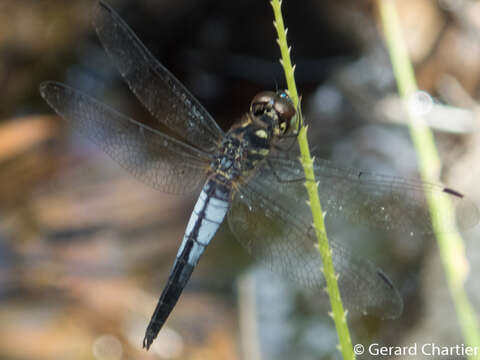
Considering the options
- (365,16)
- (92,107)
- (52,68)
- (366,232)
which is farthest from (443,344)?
(52,68)

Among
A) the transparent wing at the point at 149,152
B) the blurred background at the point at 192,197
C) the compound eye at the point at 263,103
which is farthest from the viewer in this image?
the blurred background at the point at 192,197

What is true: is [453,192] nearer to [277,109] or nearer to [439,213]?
[439,213]

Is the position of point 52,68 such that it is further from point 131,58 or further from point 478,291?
point 478,291

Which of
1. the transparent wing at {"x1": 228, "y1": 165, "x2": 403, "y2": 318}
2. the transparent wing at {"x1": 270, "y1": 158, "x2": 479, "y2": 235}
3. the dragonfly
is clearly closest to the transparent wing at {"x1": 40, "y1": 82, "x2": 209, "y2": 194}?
the dragonfly

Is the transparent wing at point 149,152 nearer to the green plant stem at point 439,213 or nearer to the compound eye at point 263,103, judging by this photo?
the compound eye at point 263,103

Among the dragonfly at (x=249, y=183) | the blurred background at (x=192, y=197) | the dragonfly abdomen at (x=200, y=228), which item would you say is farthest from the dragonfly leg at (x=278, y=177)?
the blurred background at (x=192, y=197)

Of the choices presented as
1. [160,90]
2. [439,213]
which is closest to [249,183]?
[160,90]
